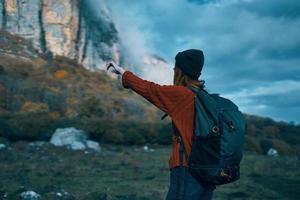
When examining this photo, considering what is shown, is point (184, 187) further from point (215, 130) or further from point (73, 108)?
point (73, 108)

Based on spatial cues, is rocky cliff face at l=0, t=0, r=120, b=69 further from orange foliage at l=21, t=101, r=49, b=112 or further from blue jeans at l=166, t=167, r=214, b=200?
blue jeans at l=166, t=167, r=214, b=200

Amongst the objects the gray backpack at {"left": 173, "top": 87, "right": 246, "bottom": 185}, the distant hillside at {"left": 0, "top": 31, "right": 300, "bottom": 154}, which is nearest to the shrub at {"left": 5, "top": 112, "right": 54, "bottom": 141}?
the distant hillside at {"left": 0, "top": 31, "right": 300, "bottom": 154}

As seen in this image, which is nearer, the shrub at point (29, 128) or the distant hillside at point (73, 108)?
the shrub at point (29, 128)

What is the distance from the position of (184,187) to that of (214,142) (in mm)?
358

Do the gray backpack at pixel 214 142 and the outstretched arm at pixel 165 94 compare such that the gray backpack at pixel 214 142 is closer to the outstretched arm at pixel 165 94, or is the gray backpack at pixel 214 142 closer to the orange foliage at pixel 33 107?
the outstretched arm at pixel 165 94

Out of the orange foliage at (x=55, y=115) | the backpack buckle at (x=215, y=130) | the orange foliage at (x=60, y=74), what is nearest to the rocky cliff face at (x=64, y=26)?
the orange foliage at (x=60, y=74)

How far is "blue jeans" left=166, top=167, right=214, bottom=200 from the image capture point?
312 cm

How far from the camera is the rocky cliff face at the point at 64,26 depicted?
185 feet

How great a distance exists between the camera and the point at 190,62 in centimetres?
326

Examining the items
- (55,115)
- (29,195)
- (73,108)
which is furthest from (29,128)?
(29,195)

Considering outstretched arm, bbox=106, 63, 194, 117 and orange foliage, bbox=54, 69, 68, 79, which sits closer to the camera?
outstretched arm, bbox=106, 63, 194, 117

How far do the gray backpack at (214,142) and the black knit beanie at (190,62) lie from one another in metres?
0.23

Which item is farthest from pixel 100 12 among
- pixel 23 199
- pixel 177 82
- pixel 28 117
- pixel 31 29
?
pixel 177 82

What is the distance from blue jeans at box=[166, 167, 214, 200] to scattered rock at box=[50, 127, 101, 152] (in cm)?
2020
